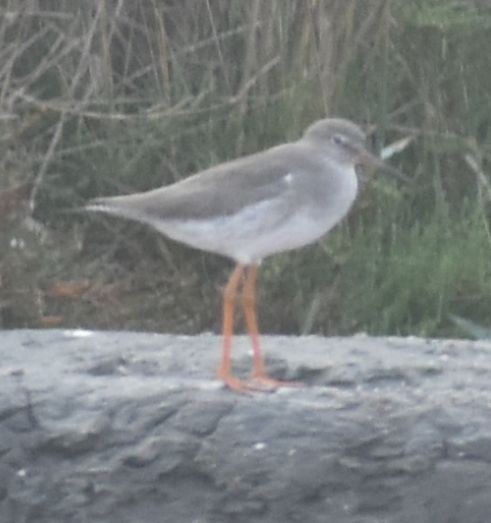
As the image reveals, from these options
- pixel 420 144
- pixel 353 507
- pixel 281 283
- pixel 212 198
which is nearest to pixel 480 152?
pixel 420 144

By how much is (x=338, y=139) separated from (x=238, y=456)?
3.85ft

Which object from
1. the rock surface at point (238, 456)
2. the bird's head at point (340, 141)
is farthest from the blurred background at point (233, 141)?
the rock surface at point (238, 456)

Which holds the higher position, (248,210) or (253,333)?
(248,210)

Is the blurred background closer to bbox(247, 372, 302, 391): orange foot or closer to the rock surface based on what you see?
bbox(247, 372, 302, 391): orange foot

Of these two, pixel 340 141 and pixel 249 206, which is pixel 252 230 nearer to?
pixel 249 206

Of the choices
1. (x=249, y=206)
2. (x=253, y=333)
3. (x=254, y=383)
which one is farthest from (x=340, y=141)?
(x=254, y=383)

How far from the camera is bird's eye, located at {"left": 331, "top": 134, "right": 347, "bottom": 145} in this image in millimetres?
4725

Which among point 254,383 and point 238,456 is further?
point 254,383

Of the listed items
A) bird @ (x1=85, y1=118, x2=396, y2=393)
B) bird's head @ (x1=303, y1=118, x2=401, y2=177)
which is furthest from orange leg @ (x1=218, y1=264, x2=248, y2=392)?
bird's head @ (x1=303, y1=118, x2=401, y2=177)

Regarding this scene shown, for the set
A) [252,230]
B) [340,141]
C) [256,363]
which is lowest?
[256,363]

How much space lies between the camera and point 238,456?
3.88 m

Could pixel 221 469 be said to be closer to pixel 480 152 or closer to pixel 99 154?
pixel 99 154

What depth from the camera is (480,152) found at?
24.6 ft

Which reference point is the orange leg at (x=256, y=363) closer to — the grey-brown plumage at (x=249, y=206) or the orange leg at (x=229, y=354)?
the orange leg at (x=229, y=354)
